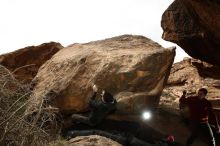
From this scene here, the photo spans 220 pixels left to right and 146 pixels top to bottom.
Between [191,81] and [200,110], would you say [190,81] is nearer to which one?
[191,81]

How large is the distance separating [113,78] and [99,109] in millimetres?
1520

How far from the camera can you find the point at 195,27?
16.0 meters

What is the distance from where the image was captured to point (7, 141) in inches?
379

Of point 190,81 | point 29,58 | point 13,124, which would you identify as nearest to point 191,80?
point 190,81

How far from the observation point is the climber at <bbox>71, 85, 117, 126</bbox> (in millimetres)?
11695

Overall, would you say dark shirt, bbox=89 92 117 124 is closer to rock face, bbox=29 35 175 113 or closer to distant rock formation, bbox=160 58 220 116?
rock face, bbox=29 35 175 113

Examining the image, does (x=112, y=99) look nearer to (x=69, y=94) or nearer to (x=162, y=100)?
(x=69, y=94)

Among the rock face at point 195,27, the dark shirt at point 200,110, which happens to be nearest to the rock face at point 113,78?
the dark shirt at point 200,110

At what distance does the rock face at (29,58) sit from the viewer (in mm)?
17875

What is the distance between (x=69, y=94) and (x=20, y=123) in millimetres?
3807

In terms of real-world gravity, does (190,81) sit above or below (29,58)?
below

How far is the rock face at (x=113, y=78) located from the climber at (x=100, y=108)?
585 millimetres

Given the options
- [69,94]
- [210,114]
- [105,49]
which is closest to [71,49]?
[105,49]

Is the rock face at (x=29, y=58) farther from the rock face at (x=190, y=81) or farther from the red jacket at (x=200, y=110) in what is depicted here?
the red jacket at (x=200, y=110)
